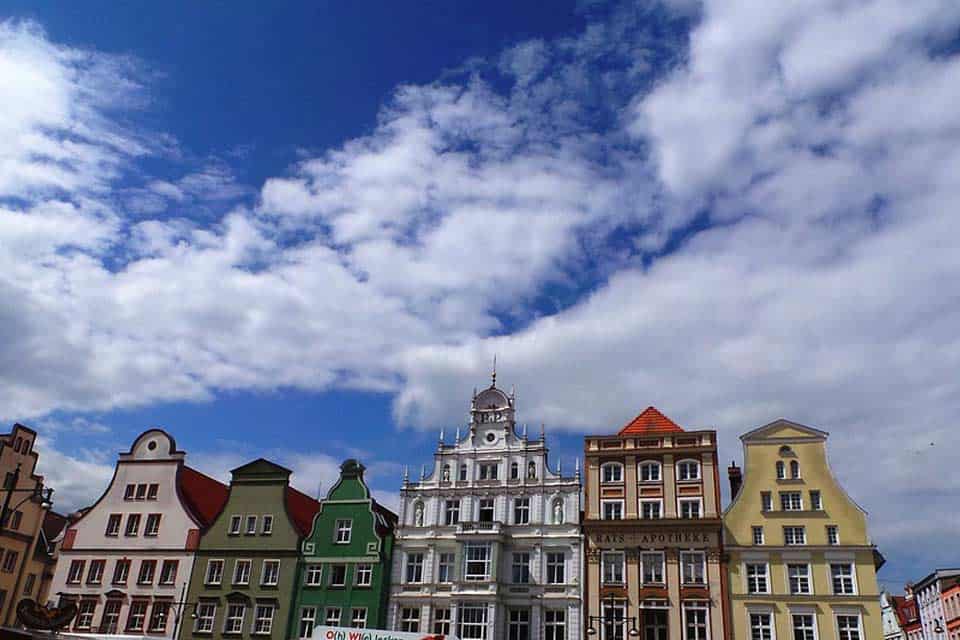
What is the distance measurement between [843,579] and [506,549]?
2051 centimetres

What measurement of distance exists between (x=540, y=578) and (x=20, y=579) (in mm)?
40431

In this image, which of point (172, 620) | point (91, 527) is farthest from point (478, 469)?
point (91, 527)

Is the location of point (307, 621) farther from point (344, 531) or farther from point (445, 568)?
point (445, 568)

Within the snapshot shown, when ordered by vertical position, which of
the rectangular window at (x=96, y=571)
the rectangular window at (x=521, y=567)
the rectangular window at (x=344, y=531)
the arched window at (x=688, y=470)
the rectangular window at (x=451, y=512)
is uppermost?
the arched window at (x=688, y=470)

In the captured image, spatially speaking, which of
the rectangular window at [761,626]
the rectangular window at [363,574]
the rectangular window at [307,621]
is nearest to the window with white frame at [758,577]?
the rectangular window at [761,626]

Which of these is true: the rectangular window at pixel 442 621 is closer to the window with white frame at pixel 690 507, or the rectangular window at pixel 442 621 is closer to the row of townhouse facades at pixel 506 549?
the row of townhouse facades at pixel 506 549

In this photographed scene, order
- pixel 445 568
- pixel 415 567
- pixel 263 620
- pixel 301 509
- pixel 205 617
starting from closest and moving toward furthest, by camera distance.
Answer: pixel 445 568, pixel 415 567, pixel 263 620, pixel 205 617, pixel 301 509

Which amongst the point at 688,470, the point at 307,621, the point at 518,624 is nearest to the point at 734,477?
the point at 688,470

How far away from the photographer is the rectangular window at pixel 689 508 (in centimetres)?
5000

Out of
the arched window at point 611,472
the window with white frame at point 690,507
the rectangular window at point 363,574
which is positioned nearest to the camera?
the window with white frame at point 690,507

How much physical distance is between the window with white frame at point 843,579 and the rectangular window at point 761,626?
14.0 feet

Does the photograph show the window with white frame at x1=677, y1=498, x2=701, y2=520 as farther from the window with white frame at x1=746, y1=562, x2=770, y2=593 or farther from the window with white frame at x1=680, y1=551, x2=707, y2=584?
the window with white frame at x1=746, y1=562, x2=770, y2=593

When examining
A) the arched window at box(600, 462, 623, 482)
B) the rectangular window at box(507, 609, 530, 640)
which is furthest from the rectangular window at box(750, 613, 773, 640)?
the rectangular window at box(507, 609, 530, 640)

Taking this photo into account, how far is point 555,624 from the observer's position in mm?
49062
